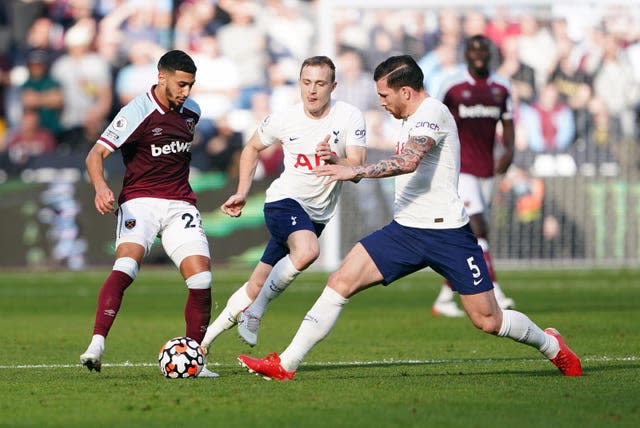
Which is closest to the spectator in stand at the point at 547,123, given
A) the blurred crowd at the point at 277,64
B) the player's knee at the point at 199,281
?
the blurred crowd at the point at 277,64

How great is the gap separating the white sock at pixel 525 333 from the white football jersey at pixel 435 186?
27.1 inches

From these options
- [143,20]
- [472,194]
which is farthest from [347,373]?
[143,20]

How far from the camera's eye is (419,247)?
28.2 ft

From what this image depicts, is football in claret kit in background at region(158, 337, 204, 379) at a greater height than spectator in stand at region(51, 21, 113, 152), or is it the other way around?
spectator in stand at region(51, 21, 113, 152)

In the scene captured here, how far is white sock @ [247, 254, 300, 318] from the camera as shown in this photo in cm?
1011

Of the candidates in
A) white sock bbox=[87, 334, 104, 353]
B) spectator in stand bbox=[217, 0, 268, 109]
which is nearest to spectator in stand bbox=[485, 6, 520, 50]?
spectator in stand bbox=[217, 0, 268, 109]

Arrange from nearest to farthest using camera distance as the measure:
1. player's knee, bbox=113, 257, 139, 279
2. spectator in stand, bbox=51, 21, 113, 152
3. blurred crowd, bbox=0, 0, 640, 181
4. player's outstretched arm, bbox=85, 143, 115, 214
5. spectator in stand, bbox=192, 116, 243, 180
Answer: player's outstretched arm, bbox=85, 143, 115, 214
player's knee, bbox=113, 257, 139, 279
blurred crowd, bbox=0, 0, 640, 181
spectator in stand, bbox=192, 116, 243, 180
spectator in stand, bbox=51, 21, 113, 152

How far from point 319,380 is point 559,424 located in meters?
2.38

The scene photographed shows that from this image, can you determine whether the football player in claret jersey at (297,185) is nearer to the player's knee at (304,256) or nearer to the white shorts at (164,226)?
the player's knee at (304,256)

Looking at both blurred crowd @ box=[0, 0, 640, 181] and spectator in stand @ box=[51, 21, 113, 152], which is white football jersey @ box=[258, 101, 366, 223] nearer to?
blurred crowd @ box=[0, 0, 640, 181]

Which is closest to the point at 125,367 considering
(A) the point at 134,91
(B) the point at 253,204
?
(B) the point at 253,204

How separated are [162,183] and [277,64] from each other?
16587mm

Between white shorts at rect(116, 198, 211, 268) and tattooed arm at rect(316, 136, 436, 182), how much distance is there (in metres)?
1.51

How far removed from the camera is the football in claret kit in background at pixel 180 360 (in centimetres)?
888
